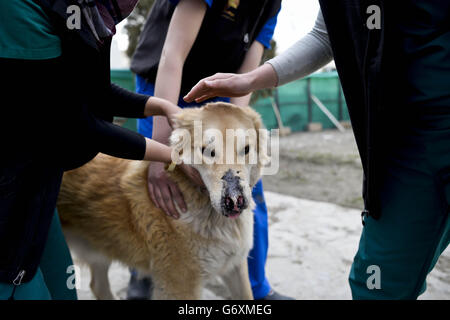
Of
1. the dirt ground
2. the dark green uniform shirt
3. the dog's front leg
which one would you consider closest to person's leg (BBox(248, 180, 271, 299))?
the dog's front leg

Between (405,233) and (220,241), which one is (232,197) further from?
(405,233)

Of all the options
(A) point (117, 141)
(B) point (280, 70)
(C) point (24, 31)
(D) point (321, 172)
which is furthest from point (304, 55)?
(D) point (321, 172)

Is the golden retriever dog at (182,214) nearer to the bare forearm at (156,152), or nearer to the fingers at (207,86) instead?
the bare forearm at (156,152)

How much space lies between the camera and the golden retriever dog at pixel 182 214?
1.62 m

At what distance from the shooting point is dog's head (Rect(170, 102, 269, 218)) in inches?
59.9

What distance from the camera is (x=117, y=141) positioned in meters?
1.33

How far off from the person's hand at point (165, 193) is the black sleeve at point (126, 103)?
32 centimetres

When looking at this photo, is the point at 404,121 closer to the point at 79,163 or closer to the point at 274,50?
the point at 79,163

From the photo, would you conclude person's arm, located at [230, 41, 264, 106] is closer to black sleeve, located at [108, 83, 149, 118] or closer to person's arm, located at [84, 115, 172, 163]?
black sleeve, located at [108, 83, 149, 118]

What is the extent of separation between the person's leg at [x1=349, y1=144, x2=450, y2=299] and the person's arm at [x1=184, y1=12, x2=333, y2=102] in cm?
51

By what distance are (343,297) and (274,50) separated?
5.09m

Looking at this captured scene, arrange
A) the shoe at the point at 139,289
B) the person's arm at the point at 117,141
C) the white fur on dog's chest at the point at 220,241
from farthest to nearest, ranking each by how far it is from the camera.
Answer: the shoe at the point at 139,289 < the white fur on dog's chest at the point at 220,241 < the person's arm at the point at 117,141

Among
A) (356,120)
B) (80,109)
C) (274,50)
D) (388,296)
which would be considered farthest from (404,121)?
(274,50)

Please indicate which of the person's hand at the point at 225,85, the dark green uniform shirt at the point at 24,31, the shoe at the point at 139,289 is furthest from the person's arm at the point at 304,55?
the shoe at the point at 139,289
